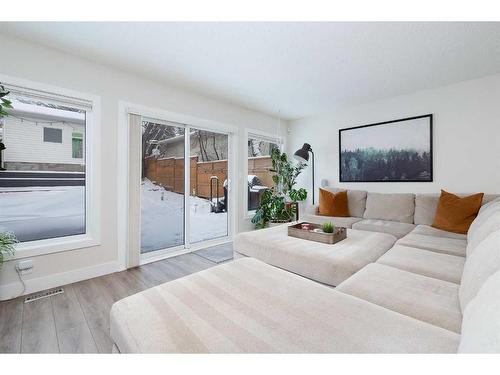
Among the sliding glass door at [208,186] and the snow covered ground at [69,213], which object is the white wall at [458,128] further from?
the snow covered ground at [69,213]

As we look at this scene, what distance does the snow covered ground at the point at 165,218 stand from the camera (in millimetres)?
3139

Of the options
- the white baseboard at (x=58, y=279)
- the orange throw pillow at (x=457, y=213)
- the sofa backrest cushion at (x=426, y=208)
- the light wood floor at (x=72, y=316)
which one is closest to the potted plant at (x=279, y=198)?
the sofa backrest cushion at (x=426, y=208)

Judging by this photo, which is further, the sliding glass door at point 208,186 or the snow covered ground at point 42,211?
the sliding glass door at point 208,186

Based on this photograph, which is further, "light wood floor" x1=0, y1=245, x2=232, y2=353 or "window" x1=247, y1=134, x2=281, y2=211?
"window" x1=247, y1=134, x2=281, y2=211

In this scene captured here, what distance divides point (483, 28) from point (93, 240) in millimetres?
4221

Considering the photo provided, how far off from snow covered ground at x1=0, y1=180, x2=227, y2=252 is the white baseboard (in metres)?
0.41

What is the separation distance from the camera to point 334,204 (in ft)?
11.8

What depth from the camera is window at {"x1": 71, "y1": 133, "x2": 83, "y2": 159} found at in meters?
2.51

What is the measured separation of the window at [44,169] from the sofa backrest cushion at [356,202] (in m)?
3.52

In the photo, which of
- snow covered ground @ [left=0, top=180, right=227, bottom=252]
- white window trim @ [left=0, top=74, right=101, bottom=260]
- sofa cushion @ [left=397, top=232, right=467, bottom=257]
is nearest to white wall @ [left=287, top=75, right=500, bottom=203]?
sofa cushion @ [left=397, top=232, right=467, bottom=257]

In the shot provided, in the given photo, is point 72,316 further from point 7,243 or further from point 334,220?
point 334,220

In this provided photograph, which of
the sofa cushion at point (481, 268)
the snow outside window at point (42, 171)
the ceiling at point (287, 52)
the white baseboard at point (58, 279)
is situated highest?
the ceiling at point (287, 52)

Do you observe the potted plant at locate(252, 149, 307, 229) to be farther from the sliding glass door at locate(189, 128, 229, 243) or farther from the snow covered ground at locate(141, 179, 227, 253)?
the snow covered ground at locate(141, 179, 227, 253)
